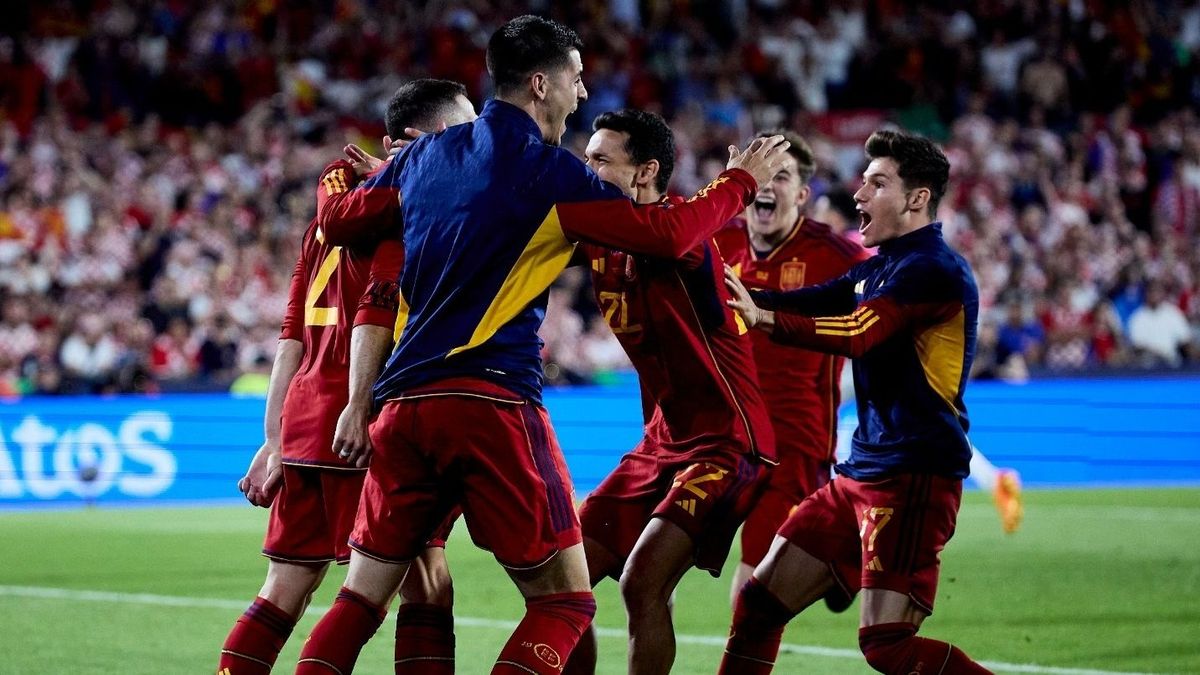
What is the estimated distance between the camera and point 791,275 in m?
8.17

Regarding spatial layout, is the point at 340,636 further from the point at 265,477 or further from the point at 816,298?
the point at 816,298

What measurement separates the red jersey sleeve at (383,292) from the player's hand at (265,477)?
2.76ft

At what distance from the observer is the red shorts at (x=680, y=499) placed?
6.13 metres

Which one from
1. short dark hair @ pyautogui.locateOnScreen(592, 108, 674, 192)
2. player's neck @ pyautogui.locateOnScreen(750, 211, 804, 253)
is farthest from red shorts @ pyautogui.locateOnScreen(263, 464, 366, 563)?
player's neck @ pyautogui.locateOnScreen(750, 211, 804, 253)

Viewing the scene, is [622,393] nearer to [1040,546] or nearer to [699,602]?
[1040,546]

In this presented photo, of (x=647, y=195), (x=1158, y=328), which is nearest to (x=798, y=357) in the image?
(x=647, y=195)

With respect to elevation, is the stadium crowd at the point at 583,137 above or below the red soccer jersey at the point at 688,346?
above

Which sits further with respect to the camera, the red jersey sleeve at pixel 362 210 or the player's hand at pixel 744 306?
the player's hand at pixel 744 306

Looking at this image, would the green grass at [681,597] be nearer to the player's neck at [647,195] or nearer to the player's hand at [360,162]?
the player's neck at [647,195]

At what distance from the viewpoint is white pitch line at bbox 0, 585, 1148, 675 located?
768cm

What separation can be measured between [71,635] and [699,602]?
3.56 m

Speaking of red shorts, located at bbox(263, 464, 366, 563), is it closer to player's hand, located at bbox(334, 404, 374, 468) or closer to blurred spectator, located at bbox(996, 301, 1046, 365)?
player's hand, located at bbox(334, 404, 374, 468)

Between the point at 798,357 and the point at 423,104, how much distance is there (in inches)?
112

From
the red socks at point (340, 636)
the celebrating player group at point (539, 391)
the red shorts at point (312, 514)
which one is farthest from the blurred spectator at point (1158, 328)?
the red socks at point (340, 636)
